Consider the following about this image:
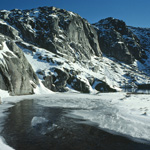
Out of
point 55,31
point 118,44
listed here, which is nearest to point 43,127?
point 55,31

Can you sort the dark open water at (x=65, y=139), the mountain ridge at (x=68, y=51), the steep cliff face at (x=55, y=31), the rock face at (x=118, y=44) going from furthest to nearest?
the rock face at (x=118, y=44) → the steep cliff face at (x=55, y=31) → the mountain ridge at (x=68, y=51) → the dark open water at (x=65, y=139)

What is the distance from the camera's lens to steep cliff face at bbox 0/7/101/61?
3337 inches

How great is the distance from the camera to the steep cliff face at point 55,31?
84.8 m

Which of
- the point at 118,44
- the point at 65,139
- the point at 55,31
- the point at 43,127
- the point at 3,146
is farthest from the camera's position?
the point at 118,44

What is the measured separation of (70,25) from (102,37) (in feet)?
180

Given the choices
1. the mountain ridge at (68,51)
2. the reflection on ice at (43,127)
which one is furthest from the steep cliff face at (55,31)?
the reflection on ice at (43,127)

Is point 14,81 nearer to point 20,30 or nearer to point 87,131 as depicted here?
point 87,131

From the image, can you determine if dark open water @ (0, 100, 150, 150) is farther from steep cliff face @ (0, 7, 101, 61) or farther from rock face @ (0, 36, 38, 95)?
steep cliff face @ (0, 7, 101, 61)

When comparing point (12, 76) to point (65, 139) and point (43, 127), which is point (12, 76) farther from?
point (65, 139)

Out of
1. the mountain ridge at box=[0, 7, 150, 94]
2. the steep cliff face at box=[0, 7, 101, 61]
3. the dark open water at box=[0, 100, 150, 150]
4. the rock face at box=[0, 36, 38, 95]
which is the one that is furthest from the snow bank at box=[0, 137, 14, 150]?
the steep cliff face at box=[0, 7, 101, 61]

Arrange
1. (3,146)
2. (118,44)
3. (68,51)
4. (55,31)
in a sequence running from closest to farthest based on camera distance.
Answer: (3,146) → (68,51) → (55,31) → (118,44)

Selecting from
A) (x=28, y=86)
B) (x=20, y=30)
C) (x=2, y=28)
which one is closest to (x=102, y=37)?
(x=20, y=30)

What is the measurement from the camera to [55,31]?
93.5 m

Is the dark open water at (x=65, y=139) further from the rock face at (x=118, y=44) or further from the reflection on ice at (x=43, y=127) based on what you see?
the rock face at (x=118, y=44)
